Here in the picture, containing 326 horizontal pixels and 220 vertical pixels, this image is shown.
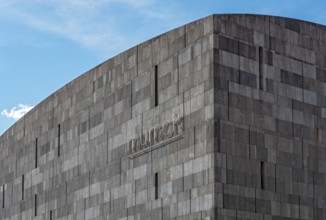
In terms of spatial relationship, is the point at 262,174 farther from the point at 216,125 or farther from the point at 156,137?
the point at 156,137

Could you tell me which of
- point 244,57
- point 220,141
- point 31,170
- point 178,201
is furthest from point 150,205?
point 31,170

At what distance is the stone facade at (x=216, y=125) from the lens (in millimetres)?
40406

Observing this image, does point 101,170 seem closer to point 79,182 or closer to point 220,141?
point 79,182

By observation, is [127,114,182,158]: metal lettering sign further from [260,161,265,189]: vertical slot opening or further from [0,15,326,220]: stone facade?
[260,161,265,189]: vertical slot opening

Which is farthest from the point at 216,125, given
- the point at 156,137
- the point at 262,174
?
the point at 156,137

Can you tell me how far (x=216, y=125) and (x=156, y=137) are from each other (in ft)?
19.2

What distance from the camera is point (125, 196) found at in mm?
47906

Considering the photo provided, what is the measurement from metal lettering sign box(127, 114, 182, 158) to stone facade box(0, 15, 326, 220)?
2.7 inches

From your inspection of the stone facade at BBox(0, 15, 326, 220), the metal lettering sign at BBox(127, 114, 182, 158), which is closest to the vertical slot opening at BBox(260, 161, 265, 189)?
the stone facade at BBox(0, 15, 326, 220)

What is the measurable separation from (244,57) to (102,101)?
1429cm

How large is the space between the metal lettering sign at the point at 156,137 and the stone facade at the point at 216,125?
68mm

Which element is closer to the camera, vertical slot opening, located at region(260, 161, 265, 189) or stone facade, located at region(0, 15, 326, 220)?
stone facade, located at region(0, 15, 326, 220)

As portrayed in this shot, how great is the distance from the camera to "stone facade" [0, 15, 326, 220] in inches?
1591

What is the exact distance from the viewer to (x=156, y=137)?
4466 cm
